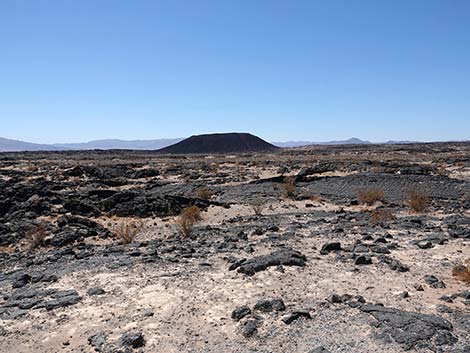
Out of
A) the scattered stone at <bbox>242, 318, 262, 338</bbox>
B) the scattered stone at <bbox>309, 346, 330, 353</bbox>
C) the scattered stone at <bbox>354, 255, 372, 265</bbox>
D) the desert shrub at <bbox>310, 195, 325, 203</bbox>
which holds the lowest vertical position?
the desert shrub at <bbox>310, 195, 325, 203</bbox>

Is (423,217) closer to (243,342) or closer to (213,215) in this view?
(213,215)

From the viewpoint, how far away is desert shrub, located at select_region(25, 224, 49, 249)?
12.1m

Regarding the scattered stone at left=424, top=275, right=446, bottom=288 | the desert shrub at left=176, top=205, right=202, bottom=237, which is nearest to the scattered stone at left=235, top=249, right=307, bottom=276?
the scattered stone at left=424, top=275, right=446, bottom=288

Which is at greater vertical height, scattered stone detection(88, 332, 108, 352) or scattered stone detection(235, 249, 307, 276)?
scattered stone detection(235, 249, 307, 276)

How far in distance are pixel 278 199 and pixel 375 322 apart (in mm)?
14808

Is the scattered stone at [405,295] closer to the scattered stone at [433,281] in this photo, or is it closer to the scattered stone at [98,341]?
the scattered stone at [433,281]

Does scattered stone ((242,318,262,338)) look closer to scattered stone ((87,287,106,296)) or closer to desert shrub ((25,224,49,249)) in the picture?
Result: scattered stone ((87,287,106,296))

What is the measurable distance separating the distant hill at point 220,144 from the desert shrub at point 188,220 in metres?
102

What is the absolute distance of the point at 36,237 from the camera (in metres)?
12.3

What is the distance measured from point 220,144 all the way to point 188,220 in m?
110

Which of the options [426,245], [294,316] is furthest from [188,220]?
[294,316]

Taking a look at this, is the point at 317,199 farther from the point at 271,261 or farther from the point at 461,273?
the point at 461,273

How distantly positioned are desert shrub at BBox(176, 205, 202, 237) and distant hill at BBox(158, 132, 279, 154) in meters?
102

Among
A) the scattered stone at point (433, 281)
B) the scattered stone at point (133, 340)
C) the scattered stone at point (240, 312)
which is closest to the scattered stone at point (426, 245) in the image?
the scattered stone at point (433, 281)
